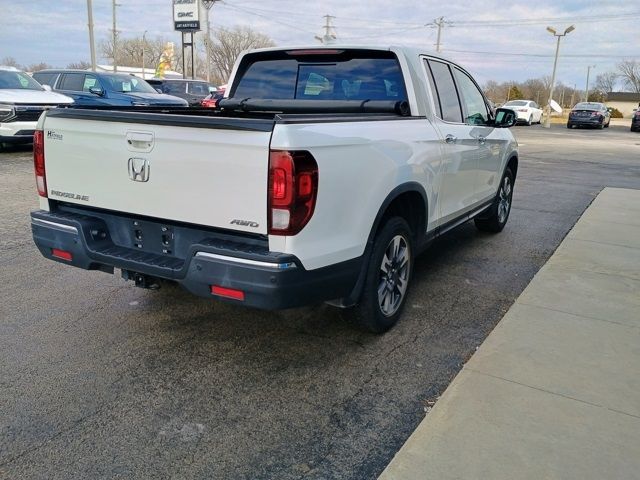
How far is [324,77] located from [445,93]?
1076mm

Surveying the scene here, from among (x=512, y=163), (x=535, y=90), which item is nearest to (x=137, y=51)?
(x=535, y=90)

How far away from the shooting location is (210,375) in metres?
3.39

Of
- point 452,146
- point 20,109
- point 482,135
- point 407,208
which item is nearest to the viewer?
point 407,208

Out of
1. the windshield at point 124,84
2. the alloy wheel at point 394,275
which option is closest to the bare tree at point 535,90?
the windshield at point 124,84

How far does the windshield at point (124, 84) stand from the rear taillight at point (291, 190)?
46.0 feet

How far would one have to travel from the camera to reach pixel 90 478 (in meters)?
2.47

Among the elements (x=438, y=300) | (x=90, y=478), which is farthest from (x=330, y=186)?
(x=438, y=300)

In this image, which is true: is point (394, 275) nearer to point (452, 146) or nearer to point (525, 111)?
point (452, 146)

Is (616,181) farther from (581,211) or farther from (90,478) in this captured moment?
(90,478)

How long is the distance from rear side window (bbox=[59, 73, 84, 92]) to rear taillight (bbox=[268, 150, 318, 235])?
14.1 m

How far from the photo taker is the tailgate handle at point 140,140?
3172mm

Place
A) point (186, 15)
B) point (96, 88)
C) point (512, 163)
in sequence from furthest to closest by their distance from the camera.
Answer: point (186, 15) → point (96, 88) → point (512, 163)

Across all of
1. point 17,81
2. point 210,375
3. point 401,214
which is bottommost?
point 210,375

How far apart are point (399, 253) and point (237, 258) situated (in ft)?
4.95
